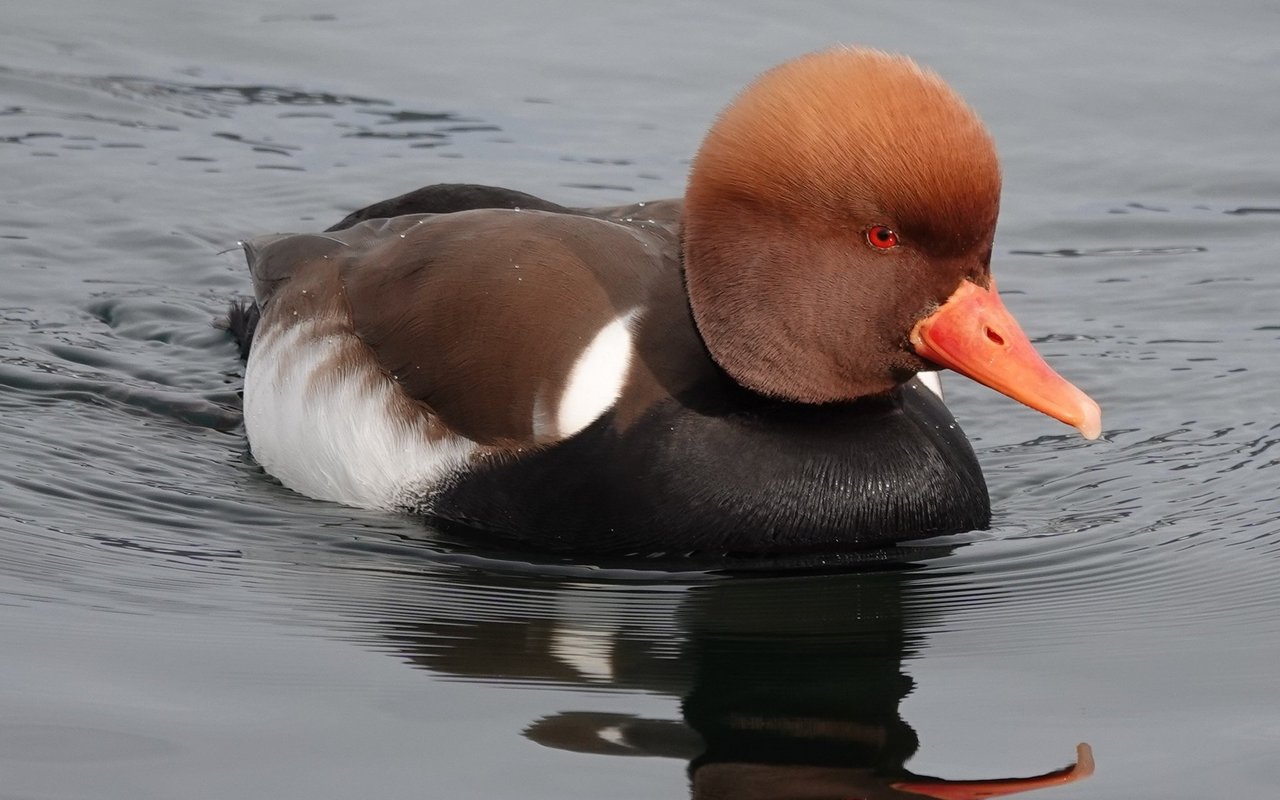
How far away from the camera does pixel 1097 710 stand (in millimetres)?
4668

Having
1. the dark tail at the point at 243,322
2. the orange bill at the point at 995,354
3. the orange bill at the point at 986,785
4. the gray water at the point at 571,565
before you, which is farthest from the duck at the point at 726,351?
the dark tail at the point at 243,322

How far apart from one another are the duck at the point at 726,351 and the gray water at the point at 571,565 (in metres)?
0.17

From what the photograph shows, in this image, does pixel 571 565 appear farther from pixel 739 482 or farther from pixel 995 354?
pixel 995 354

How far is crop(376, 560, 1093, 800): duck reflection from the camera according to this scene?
4.32 metres

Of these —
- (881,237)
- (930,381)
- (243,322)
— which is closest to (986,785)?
(881,237)

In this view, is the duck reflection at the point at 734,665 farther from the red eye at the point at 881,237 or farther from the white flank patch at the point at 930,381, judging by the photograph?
the red eye at the point at 881,237

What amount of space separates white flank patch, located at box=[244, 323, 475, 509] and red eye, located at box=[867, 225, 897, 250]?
4.49ft

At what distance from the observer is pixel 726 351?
217 inches

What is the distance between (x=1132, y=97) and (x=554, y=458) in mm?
6165

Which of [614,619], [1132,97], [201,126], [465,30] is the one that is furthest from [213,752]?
[465,30]

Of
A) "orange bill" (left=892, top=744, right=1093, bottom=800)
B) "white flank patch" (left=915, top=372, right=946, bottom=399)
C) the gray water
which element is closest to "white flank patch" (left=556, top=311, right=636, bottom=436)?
the gray water

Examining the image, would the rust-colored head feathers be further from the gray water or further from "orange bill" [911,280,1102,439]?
the gray water

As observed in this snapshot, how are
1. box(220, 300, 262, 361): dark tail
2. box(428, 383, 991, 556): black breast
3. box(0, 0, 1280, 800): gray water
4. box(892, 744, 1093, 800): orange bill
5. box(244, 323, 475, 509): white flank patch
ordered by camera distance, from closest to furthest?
box(892, 744, 1093, 800): orange bill, box(0, 0, 1280, 800): gray water, box(428, 383, 991, 556): black breast, box(244, 323, 475, 509): white flank patch, box(220, 300, 262, 361): dark tail

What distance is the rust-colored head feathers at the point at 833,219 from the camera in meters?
5.12
